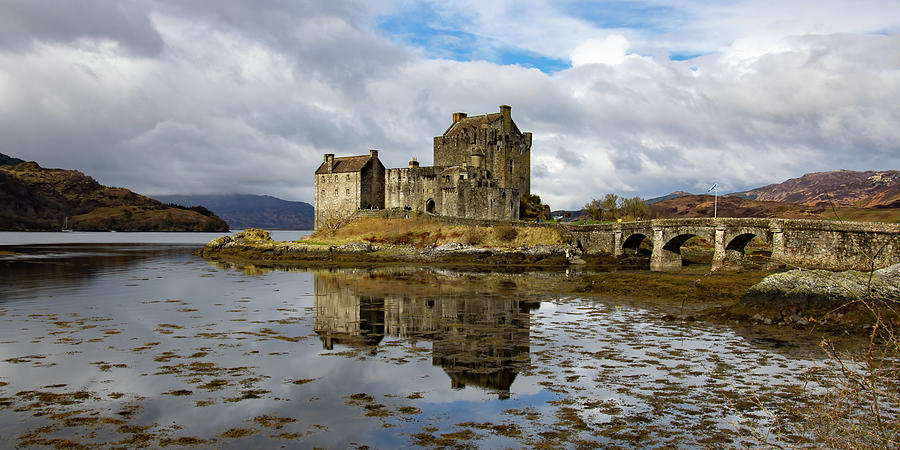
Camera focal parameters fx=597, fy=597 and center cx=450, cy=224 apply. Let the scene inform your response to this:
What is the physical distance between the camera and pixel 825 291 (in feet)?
60.3

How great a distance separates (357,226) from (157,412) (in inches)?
1958

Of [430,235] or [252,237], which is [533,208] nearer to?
[430,235]

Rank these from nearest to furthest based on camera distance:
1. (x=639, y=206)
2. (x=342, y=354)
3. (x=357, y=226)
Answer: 1. (x=342, y=354)
2. (x=357, y=226)
3. (x=639, y=206)

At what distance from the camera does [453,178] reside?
60312 millimetres

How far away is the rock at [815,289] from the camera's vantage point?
1791cm

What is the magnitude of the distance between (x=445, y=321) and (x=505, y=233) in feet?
113

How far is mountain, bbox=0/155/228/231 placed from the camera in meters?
163

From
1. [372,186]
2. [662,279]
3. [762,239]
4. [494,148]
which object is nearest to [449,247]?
[494,148]

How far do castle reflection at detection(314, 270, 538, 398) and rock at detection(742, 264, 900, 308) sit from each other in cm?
791

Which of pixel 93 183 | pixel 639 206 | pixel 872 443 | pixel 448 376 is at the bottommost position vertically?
pixel 448 376

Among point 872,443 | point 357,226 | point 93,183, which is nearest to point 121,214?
point 93,183

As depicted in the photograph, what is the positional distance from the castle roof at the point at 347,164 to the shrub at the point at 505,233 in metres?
20.0

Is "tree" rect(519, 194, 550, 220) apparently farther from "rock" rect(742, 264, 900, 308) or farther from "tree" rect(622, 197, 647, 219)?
"rock" rect(742, 264, 900, 308)

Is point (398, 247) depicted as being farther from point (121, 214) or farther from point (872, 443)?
point (121, 214)
